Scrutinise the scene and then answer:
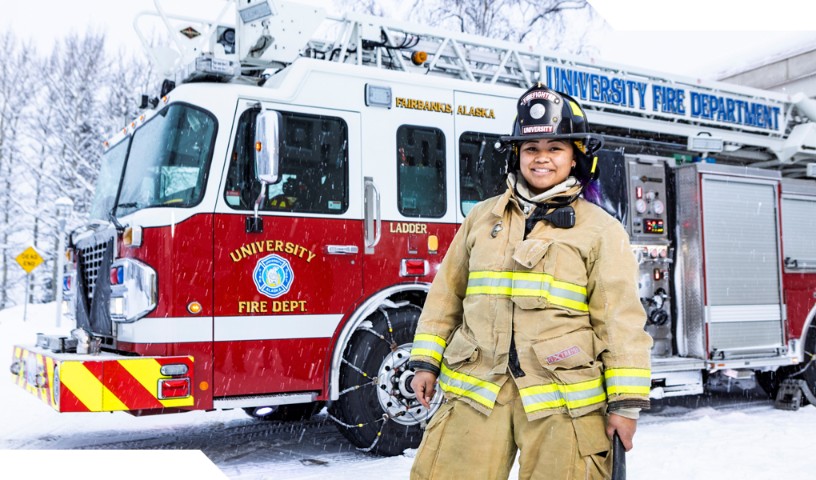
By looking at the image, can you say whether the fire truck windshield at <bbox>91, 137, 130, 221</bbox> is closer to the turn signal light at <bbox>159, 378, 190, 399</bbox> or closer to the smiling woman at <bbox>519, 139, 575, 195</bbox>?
the turn signal light at <bbox>159, 378, 190, 399</bbox>

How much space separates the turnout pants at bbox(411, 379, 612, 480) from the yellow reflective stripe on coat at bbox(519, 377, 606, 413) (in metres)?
0.05

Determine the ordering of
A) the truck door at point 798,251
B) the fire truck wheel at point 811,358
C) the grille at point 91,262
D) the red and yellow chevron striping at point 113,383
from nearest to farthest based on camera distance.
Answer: the red and yellow chevron striping at point 113,383 → the grille at point 91,262 → the truck door at point 798,251 → the fire truck wheel at point 811,358

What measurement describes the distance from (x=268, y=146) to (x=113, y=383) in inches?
63.8

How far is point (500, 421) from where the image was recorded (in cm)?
258

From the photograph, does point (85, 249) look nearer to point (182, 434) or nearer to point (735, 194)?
point (182, 434)

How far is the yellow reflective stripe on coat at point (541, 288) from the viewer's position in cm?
253

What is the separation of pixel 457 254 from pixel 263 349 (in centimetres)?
254

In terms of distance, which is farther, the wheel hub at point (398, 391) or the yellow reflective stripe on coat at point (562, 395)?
the wheel hub at point (398, 391)

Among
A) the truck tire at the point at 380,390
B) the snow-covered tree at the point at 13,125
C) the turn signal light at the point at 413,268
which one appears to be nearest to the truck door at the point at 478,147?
the turn signal light at the point at 413,268

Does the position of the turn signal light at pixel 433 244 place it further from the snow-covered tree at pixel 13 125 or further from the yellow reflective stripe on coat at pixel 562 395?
the snow-covered tree at pixel 13 125

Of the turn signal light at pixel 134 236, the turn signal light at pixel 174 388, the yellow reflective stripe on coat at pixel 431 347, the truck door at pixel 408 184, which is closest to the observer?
the yellow reflective stripe on coat at pixel 431 347

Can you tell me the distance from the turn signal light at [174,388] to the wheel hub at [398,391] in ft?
4.31

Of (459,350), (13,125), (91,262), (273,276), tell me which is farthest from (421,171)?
(13,125)

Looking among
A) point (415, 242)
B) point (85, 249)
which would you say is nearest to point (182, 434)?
point (85, 249)
